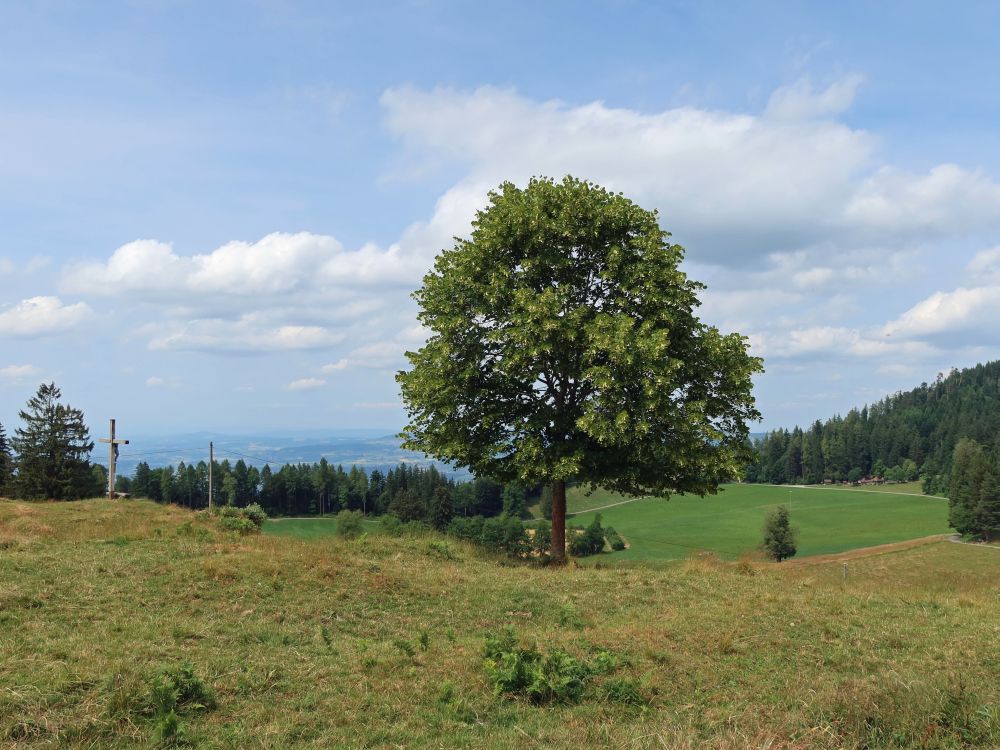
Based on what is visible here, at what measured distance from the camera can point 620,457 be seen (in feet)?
74.3

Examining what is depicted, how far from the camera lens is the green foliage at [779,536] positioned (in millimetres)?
96000

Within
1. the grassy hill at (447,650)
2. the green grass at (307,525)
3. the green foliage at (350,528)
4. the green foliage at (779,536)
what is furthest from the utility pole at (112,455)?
the green foliage at (779,536)

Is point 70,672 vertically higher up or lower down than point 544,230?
lower down

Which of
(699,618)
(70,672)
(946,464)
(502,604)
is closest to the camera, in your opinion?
(70,672)

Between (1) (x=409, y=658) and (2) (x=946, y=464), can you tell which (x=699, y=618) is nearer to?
(1) (x=409, y=658)

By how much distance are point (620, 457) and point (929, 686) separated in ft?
49.0

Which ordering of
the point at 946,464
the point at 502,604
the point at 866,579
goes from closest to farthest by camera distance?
the point at 502,604, the point at 866,579, the point at 946,464

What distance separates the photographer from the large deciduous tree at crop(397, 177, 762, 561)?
2123 centimetres

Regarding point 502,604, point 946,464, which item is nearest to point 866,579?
point 502,604

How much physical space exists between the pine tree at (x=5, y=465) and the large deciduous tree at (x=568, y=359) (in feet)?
222

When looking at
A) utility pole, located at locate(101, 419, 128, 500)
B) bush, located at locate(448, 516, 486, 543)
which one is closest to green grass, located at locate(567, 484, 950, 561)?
bush, located at locate(448, 516, 486, 543)

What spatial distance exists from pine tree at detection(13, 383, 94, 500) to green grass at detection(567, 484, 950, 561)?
228ft

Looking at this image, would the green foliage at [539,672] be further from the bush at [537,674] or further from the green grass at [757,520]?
the green grass at [757,520]

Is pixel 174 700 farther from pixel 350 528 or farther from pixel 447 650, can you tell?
pixel 350 528
